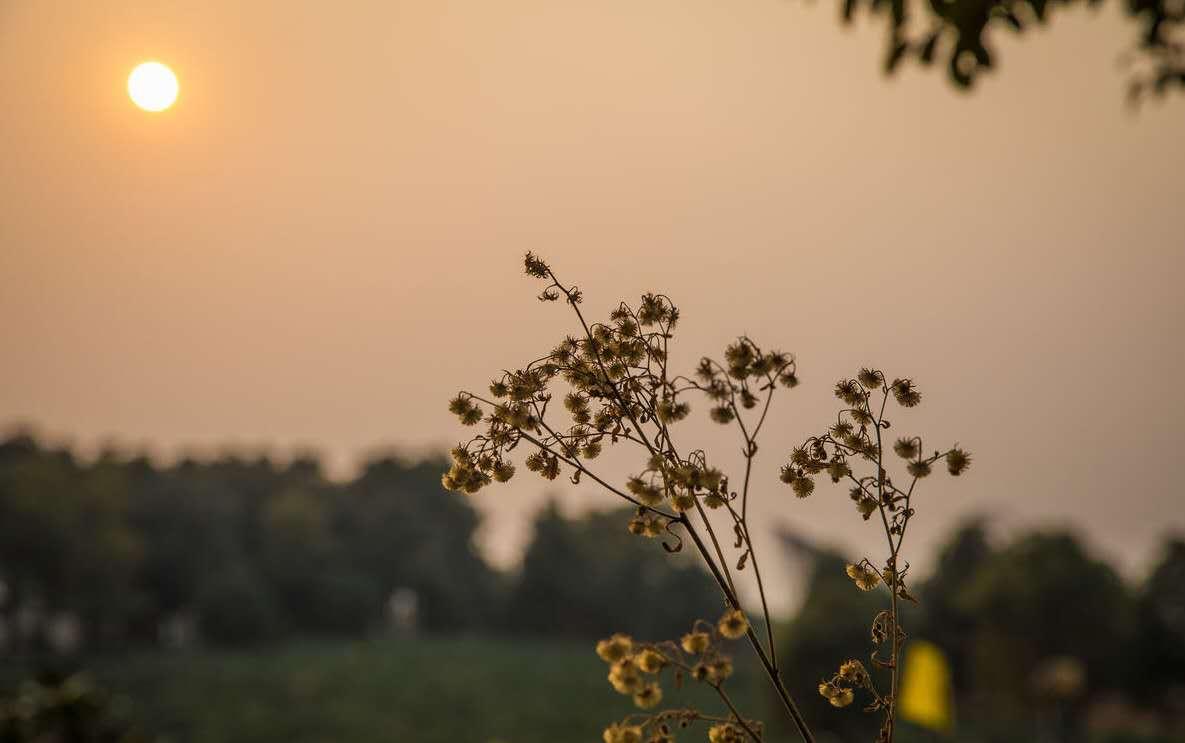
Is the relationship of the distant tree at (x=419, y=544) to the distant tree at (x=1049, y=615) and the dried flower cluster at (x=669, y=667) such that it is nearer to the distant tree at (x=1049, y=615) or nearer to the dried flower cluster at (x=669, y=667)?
the distant tree at (x=1049, y=615)

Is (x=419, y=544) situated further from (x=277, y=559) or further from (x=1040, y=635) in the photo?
(x=1040, y=635)

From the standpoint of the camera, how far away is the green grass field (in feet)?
86.7

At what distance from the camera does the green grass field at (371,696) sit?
86.7 feet

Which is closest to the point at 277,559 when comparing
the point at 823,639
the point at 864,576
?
the point at 823,639

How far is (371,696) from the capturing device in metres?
31.2

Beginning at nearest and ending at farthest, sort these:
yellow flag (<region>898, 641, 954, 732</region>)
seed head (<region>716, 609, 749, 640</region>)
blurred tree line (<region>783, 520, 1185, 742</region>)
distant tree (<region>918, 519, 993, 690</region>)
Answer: seed head (<region>716, 609, 749, 640</region>) → yellow flag (<region>898, 641, 954, 732</region>) → blurred tree line (<region>783, 520, 1185, 742</region>) → distant tree (<region>918, 519, 993, 690</region>)

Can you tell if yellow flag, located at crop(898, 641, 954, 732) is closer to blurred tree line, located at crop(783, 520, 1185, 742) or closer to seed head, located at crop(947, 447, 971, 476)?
blurred tree line, located at crop(783, 520, 1185, 742)

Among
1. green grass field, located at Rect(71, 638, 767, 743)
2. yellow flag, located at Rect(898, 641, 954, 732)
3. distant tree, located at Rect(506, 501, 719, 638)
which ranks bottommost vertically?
green grass field, located at Rect(71, 638, 767, 743)

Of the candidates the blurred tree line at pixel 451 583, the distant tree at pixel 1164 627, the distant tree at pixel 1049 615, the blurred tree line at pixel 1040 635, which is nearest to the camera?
the blurred tree line at pixel 1040 635

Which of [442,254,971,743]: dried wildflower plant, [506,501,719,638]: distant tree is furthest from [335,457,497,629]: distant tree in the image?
[442,254,971,743]: dried wildflower plant

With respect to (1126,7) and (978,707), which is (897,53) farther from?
(978,707)

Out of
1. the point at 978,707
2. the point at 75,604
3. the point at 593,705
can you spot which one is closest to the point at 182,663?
the point at 75,604

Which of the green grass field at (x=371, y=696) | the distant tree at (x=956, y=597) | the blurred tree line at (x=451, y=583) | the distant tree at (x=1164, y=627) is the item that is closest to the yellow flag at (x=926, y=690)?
the green grass field at (x=371, y=696)

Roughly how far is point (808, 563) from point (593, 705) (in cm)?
1040
